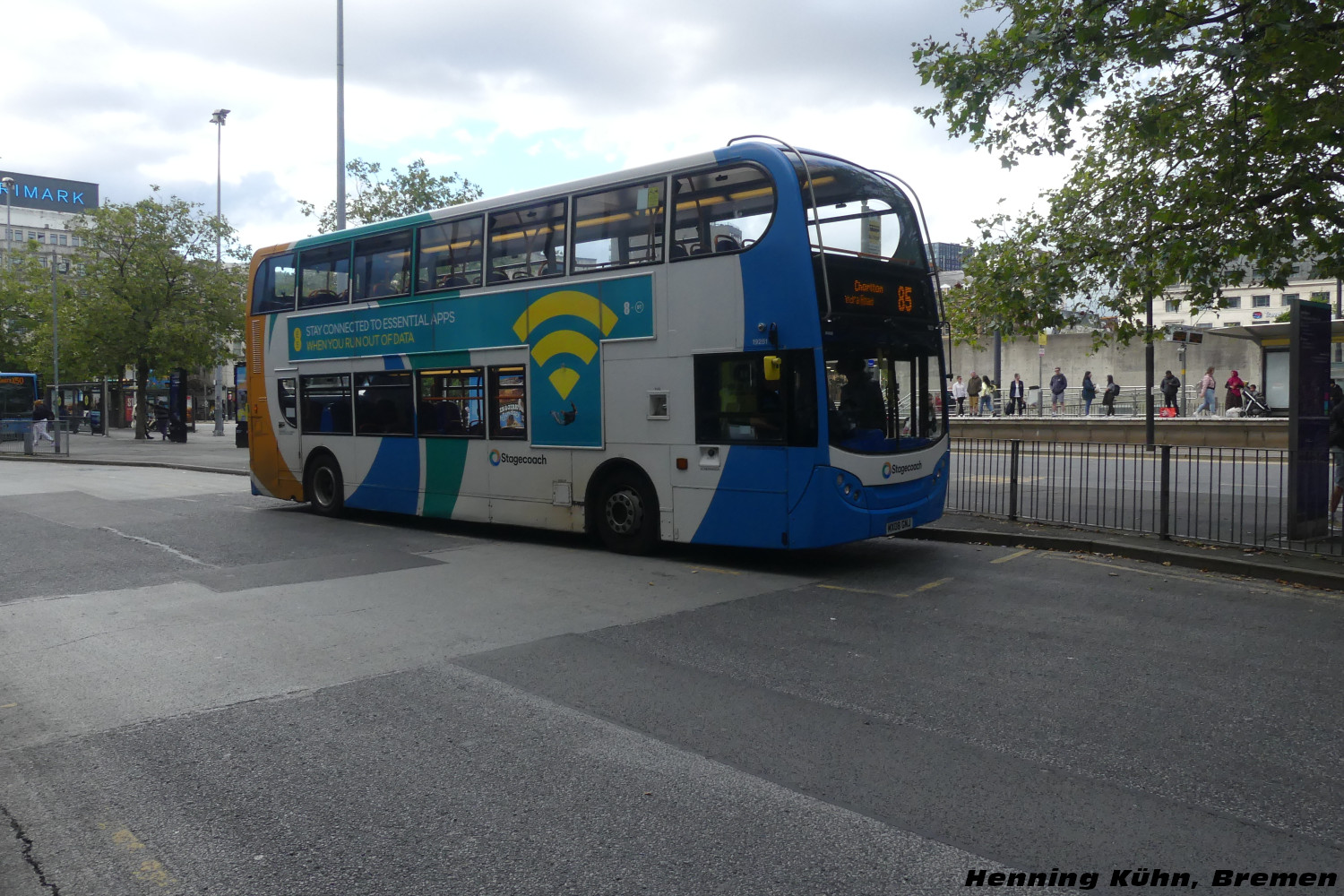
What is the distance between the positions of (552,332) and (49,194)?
11393 cm

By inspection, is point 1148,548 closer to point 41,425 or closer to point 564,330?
point 564,330

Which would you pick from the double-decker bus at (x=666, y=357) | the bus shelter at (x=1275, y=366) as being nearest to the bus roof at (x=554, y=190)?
the double-decker bus at (x=666, y=357)

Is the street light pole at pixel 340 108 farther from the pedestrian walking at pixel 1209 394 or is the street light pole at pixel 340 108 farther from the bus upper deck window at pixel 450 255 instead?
the pedestrian walking at pixel 1209 394

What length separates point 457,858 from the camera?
3592 mm

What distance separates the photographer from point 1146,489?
14484mm

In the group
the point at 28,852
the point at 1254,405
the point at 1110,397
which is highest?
the point at 1110,397

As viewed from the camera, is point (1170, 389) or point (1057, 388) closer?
point (1170, 389)

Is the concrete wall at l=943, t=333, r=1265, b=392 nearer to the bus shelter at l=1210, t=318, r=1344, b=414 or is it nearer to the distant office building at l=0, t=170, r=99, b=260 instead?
the bus shelter at l=1210, t=318, r=1344, b=414

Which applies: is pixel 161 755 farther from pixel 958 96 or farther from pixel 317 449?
pixel 317 449

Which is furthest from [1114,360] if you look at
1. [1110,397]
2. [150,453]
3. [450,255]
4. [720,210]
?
[150,453]

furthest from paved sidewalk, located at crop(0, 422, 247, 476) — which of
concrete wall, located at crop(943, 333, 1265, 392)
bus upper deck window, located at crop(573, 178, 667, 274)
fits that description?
concrete wall, located at crop(943, 333, 1265, 392)

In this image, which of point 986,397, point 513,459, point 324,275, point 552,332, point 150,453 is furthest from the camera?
point 986,397

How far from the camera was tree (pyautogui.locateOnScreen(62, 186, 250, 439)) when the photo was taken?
3784 centimetres

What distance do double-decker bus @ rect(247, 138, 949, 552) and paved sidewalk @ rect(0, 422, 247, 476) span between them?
1235cm
